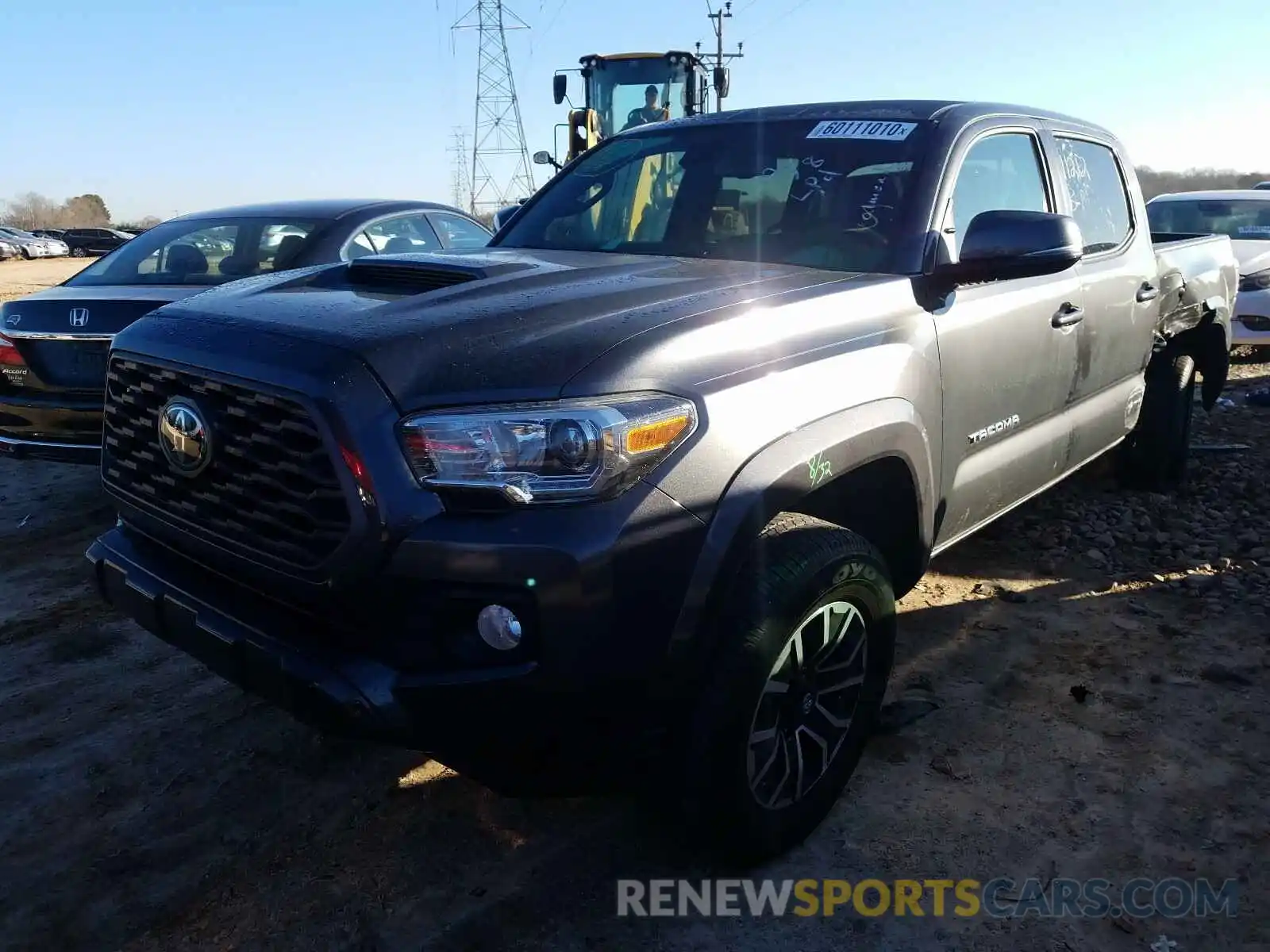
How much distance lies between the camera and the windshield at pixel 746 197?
3125 mm

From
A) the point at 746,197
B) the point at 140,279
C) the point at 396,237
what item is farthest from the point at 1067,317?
the point at 140,279

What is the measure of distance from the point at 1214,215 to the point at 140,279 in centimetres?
1061

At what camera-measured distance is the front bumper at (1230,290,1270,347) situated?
374 inches

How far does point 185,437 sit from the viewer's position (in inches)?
90.5

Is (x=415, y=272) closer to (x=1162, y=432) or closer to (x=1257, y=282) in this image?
(x=1162, y=432)

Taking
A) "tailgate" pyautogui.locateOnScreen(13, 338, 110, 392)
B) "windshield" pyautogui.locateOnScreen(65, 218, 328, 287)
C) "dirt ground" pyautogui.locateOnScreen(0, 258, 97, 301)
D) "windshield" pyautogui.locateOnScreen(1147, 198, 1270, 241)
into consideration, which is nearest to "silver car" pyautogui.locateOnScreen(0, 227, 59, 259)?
"dirt ground" pyautogui.locateOnScreen(0, 258, 97, 301)

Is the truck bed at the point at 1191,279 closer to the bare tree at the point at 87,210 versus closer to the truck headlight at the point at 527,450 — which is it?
the truck headlight at the point at 527,450

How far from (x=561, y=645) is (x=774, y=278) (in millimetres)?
1353

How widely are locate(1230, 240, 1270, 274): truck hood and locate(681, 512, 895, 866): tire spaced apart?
899 cm

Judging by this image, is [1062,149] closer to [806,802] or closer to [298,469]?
[806,802]

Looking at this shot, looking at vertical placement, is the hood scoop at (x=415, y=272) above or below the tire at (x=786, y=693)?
above

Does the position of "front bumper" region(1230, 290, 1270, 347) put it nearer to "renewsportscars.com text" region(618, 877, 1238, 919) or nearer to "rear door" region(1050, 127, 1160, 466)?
"rear door" region(1050, 127, 1160, 466)

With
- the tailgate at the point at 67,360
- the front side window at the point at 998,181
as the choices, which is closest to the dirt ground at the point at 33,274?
the tailgate at the point at 67,360

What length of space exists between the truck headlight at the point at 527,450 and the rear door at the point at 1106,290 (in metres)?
2.59
